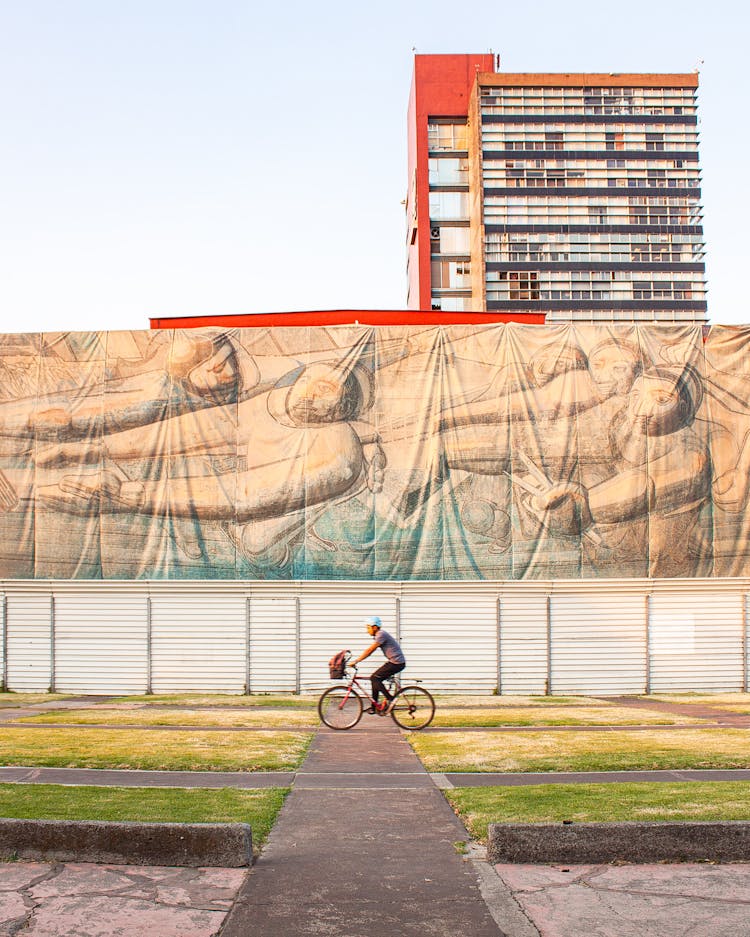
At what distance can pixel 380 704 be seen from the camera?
1574cm

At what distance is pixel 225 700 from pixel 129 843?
14906 mm

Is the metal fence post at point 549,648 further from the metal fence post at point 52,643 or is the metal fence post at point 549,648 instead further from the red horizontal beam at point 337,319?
the red horizontal beam at point 337,319

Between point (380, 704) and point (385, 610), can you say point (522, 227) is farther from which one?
point (380, 704)

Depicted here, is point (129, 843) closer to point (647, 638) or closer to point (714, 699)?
point (714, 699)

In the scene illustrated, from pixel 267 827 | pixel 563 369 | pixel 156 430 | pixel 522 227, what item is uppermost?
pixel 522 227

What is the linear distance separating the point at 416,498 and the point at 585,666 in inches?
237

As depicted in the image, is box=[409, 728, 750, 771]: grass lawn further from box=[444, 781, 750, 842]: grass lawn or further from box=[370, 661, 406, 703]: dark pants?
box=[444, 781, 750, 842]: grass lawn

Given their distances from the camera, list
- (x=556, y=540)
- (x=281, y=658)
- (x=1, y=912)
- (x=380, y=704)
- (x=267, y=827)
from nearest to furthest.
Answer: (x=1, y=912), (x=267, y=827), (x=380, y=704), (x=281, y=658), (x=556, y=540)

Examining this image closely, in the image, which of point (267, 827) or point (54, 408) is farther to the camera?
point (54, 408)

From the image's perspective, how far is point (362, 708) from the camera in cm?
1582

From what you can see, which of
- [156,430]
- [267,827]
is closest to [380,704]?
[267,827]

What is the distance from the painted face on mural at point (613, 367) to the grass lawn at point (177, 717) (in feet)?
43.2

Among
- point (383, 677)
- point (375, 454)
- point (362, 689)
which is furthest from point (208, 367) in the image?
point (383, 677)

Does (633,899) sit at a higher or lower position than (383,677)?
higher
